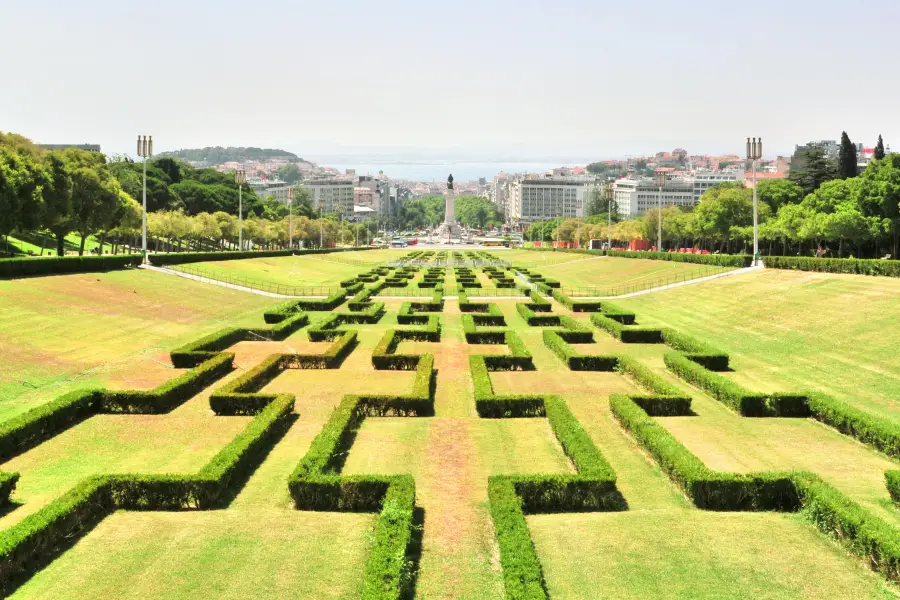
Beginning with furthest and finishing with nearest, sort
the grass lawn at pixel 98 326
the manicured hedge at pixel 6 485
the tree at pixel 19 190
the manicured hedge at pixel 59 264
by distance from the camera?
the tree at pixel 19 190 < the manicured hedge at pixel 59 264 < the grass lawn at pixel 98 326 < the manicured hedge at pixel 6 485

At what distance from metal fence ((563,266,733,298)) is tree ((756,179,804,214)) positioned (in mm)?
29346

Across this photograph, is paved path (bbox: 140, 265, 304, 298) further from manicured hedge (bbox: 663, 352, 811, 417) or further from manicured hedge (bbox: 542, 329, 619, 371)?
manicured hedge (bbox: 663, 352, 811, 417)

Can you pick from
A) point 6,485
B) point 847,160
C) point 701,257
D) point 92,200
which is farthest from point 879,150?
point 6,485

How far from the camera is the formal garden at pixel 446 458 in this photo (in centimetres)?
1170

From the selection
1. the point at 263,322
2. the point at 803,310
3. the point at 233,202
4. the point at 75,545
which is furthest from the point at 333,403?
the point at 233,202

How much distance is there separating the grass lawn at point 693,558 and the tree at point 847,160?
271ft

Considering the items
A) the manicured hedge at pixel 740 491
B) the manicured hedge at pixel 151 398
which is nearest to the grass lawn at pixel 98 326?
the manicured hedge at pixel 151 398

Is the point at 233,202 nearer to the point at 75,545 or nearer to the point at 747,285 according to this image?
the point at 747,285

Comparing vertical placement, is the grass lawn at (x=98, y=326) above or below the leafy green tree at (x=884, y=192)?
below

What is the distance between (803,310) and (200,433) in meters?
32.6

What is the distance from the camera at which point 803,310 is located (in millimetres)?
37750

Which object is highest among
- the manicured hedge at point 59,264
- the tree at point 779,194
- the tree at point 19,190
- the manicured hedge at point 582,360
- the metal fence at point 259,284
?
the tree at point 779,194

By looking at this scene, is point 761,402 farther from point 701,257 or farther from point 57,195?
point 57,195

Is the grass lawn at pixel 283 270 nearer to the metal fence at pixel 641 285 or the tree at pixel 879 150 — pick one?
the metal fence at pixel 641 285
